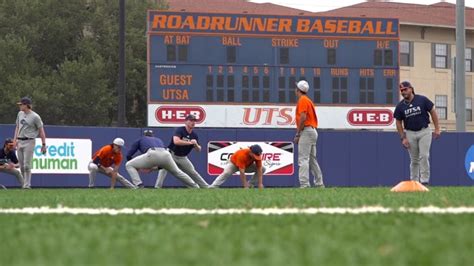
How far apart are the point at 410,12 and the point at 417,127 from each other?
131ft

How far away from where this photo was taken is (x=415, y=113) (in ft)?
42.4

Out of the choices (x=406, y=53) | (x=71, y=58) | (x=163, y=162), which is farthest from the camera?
(x=406, y=53)

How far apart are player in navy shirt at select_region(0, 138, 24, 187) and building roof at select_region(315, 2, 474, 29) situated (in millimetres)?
32420

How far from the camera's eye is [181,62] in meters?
27.1

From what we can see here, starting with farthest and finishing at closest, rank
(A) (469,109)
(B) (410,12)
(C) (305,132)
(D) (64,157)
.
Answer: (B) (410,12)
(A) (469,109)
(D) (64,157)
(C) (305,132)

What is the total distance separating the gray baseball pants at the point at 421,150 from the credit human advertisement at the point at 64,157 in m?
9.92

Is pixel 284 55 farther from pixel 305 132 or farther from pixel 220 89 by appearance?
pixel 305 132

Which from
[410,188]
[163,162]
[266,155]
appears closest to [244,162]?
[163,162]

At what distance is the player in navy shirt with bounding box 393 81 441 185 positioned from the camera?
42.0ft

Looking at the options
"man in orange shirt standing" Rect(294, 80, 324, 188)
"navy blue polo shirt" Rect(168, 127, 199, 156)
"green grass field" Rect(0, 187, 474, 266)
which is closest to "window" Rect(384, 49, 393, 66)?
"navy blue polo shirt" Rect(168, 127, 199, 156)

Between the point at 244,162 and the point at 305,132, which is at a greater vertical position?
the point at 305,132

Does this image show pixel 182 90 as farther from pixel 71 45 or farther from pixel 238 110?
pixel 71 45

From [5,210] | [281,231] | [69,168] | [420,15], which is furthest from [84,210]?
[420,15]

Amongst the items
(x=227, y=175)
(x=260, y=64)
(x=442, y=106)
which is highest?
(x=260, y=64)
